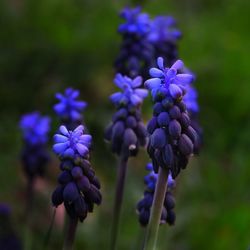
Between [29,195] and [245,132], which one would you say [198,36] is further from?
[29,195]

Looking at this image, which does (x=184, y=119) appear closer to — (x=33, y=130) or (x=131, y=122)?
(x=131, y=122)

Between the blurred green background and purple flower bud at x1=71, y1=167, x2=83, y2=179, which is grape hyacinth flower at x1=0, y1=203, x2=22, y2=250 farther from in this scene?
the blurred green background

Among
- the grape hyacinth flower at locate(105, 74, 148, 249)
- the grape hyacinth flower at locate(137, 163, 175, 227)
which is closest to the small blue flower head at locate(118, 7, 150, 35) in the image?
the grape hyacinth flower at locate(105, 74, 148, 249)

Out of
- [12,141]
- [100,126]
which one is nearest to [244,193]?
[100,126]

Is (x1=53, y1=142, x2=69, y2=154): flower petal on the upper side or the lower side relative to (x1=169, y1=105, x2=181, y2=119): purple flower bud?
lower

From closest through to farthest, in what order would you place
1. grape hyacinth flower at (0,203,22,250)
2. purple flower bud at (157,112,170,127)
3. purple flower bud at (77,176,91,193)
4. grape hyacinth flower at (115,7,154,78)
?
purple flower bud at (157,112,170,127) < purple flower bud at (77,176,91,193) < grape hyacinth flower at (0,203,22,250) < grape hyacinth flower at (115,7,154,78)

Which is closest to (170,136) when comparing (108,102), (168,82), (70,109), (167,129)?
(167,129)
